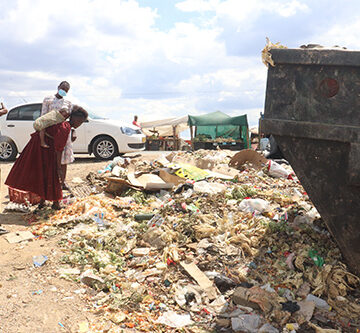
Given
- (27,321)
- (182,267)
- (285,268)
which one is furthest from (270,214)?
(27,321)

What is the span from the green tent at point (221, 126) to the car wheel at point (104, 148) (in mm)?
8877

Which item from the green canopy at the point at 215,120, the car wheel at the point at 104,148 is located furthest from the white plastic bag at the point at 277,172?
the green canopy at the point at 215,120

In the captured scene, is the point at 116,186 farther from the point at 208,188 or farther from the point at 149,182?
the point at 208,188

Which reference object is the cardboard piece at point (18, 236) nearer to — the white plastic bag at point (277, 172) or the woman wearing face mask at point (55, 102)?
the woman wearing face mask at point (55, 102)

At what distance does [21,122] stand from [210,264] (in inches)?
360

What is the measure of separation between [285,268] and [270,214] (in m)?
1.21

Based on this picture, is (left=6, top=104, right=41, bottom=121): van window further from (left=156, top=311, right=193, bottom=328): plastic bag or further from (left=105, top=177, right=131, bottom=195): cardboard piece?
(left=156, top=311, right=193, bottom=328): plastic bag

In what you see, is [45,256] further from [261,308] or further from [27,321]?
[261,308]

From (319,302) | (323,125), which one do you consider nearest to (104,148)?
(319,302)

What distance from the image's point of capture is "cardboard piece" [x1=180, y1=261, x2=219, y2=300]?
3139 millimetres

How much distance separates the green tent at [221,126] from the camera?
1884 centimetres

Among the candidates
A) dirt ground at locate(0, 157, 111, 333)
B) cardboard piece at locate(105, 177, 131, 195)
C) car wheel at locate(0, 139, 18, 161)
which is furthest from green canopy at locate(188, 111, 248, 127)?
dirt ground at locate(0, 157, 111, 333)

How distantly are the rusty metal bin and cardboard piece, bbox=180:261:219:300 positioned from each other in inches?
41.8

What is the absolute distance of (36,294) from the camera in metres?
3.19
